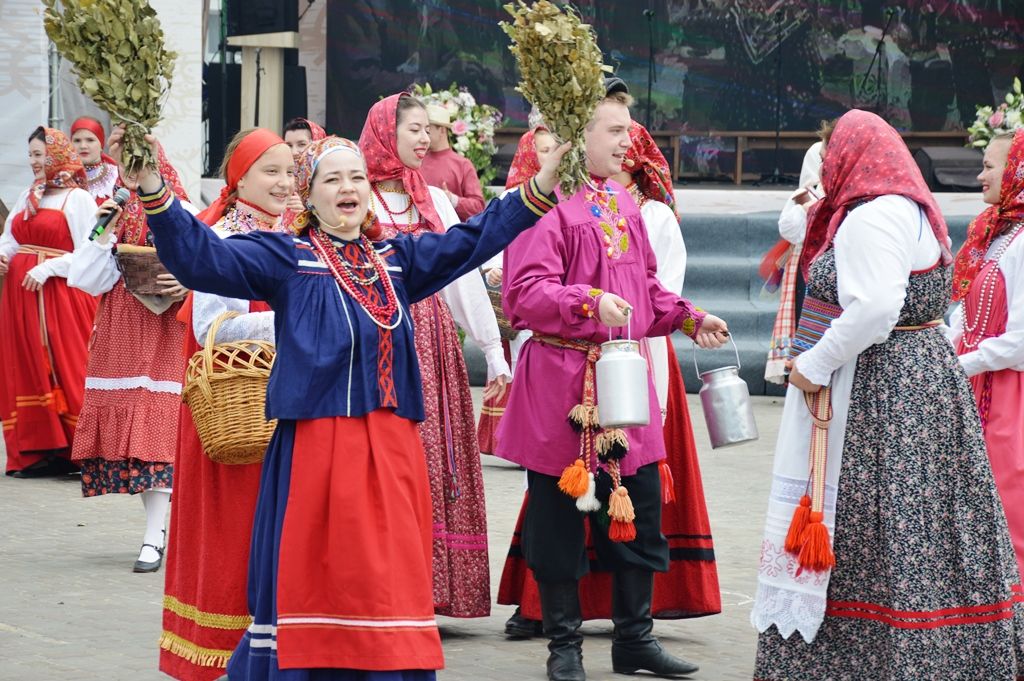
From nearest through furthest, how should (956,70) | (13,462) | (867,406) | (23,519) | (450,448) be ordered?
(867,406) → (450,448) → (23,519) → (13,462) → (956,70)

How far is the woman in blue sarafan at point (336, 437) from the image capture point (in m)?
4.17

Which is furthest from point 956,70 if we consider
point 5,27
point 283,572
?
point 283,572

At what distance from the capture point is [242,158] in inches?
209

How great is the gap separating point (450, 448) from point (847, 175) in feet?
6.36

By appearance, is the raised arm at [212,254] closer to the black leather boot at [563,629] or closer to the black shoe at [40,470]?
the black leather boot at [563,629]

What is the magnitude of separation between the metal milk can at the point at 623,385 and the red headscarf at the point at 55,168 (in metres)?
5.44

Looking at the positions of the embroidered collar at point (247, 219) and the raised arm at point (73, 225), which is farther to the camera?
the raised arm at point (73, 225)

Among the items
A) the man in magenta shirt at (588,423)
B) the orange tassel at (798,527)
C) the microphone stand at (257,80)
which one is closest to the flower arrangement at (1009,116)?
the man in magenta shirt at (588,423)

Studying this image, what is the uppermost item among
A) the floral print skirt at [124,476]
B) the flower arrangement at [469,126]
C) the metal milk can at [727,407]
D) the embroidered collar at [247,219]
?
the flower arrangement at [469,126]

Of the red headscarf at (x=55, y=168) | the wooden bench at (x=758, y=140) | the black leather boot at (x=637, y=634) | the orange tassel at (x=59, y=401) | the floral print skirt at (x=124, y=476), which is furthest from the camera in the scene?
the wooden bench at (x=758, y=140)

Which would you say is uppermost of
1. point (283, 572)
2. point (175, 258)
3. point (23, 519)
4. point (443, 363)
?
point (175, 258)

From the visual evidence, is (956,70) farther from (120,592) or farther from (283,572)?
(283,572)

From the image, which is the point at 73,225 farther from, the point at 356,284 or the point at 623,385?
the point at 356,284

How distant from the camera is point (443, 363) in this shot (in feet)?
20.0
